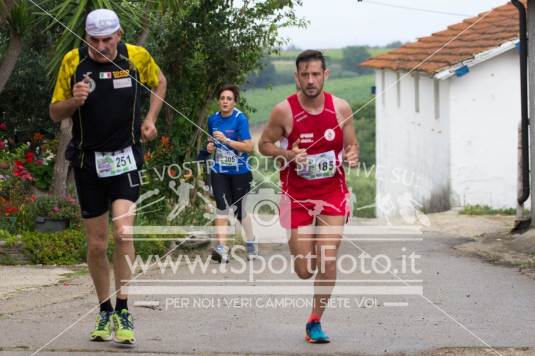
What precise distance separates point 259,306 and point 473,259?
4.73 meters

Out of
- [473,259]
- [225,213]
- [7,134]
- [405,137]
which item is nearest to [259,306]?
[225,213]

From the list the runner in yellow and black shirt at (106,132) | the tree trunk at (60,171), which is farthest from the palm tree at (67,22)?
the runner in yellow and black shirt at (106,132)

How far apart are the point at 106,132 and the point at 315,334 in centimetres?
200

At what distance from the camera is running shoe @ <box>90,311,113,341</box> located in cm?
770

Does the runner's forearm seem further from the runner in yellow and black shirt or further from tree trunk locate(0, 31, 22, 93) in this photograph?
tree trunk locate(0, 31, 22, 93)

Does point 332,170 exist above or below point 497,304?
above

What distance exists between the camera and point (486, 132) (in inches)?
1030

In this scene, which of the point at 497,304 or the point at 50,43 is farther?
the point at 50,43

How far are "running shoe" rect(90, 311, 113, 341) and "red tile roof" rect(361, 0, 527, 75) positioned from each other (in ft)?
57.6

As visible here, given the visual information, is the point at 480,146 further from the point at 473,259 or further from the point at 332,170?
the point at 332,170

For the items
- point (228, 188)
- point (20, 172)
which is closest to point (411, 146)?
point (20, 172)

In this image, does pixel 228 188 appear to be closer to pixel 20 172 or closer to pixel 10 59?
pixel 20 172

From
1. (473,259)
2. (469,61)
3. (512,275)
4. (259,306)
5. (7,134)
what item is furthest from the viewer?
(469,61)

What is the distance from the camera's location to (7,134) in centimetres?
1659
